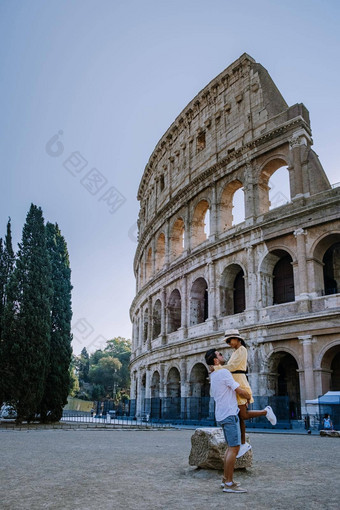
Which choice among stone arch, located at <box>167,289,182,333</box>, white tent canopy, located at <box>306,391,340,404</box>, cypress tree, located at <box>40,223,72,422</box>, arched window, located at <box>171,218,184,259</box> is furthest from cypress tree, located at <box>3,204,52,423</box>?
white tent canopy, located at <box>306,391,340,404</box>

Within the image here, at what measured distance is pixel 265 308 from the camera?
19188 mm

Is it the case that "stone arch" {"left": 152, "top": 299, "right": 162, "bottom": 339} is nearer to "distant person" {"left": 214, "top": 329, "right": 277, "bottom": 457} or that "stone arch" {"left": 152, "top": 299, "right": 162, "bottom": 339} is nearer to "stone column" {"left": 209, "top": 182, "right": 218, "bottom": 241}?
"stone column" {"left": 209, "top": 182, "right": 218, "bottom": 241}

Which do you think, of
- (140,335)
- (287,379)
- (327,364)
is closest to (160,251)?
(140,335)

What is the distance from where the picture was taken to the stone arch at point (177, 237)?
1078 inches

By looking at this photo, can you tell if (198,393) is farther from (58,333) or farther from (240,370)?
(240,370)

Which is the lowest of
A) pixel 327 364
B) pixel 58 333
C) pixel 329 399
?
pixel 329 399

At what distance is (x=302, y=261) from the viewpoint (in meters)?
18.3

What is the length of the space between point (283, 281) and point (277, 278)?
Answer: 333mm

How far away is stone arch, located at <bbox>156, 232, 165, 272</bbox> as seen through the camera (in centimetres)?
2953

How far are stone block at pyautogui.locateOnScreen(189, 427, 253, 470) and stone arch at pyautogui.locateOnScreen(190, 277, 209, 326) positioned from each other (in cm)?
1803

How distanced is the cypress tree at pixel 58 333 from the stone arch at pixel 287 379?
871 centimetres

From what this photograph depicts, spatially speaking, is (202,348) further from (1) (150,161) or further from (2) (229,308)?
(1) (150,161)

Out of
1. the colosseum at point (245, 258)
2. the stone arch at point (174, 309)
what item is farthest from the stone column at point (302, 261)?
the stone arch at point (174, 309)

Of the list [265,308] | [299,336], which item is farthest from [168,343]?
[299,336]
